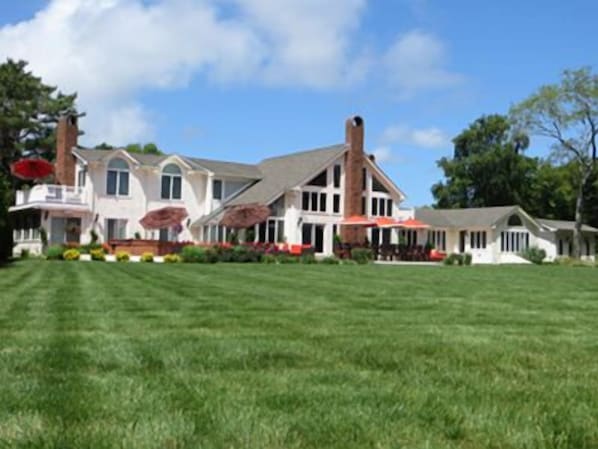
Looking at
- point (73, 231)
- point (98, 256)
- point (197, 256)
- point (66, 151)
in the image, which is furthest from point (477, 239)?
point (98, 256)

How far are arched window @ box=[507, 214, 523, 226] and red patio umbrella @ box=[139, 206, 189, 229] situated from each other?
25.8 meters

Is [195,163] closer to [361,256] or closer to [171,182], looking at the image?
[171,182]

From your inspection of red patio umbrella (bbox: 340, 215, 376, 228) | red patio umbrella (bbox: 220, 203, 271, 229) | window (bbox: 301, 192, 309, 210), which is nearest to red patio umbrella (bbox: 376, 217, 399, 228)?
red patio umbrella (bbox: 340, 215, 376, 228)

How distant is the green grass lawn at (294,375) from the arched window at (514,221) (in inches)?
1686

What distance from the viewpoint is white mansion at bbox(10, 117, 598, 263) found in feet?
130

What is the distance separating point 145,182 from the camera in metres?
41.6

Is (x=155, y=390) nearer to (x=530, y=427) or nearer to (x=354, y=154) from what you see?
(x=530, y=427)

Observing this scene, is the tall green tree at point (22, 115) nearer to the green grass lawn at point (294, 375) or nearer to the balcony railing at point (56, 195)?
the balcony railing at point (56, 195)

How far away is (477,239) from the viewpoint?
5259 centimetres

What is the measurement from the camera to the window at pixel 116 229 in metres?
40.2

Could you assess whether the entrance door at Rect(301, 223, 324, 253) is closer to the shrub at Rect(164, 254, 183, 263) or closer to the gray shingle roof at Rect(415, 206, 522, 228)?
the gray shingle roof at Rect(415, 206, 522, 228)

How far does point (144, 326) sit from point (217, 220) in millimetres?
32828

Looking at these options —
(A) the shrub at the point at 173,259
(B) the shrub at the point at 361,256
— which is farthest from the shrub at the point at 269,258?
(B) the shrub at the point at 361,256

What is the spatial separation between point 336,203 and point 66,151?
16124 millimetres
